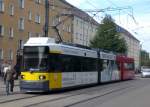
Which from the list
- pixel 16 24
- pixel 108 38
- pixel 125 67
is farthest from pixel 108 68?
pixel 108 38

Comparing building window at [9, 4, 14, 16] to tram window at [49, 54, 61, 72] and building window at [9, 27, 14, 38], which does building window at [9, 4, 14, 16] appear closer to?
building window at [9, 27, 14, 38]

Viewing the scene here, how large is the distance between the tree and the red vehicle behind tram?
21637 mm

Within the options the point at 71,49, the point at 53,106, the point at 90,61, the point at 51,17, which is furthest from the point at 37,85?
the point at 51,17

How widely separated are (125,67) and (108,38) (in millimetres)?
27360

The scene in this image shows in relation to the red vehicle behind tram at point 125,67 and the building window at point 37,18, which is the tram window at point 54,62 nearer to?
the red vehicle behind tram at point 125,67

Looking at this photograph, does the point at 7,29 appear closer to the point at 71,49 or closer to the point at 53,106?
the point at 71,49

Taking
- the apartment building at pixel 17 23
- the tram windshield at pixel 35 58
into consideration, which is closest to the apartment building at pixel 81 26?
the apartment building at pixel 17 23

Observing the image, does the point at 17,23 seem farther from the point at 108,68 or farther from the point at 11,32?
the point at 108,68

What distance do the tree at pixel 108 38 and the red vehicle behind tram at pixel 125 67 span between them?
21.6m

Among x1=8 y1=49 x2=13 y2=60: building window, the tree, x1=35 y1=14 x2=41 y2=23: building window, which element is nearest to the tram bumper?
x1=8 y1=49 x2=13 y2=60: building window

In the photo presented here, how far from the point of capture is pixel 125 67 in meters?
50.8

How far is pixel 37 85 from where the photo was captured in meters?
25.4

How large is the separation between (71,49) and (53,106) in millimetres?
11350

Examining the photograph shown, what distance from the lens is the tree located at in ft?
254
